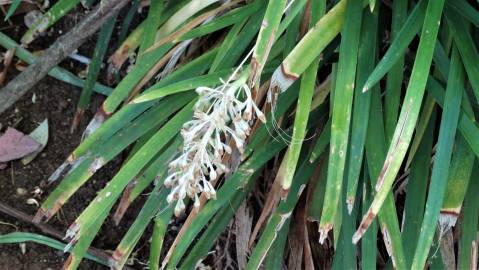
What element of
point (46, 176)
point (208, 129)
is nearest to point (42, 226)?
point (46, 176)

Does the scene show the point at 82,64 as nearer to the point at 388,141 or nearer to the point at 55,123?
the point at 55,123

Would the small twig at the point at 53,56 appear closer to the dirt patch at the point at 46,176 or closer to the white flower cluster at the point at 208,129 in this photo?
the dirt patch at the point at 46,176

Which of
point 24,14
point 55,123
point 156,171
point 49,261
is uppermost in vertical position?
point 24,14

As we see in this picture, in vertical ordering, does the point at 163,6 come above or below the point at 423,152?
above

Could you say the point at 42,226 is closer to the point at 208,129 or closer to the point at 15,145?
the point at 15,145

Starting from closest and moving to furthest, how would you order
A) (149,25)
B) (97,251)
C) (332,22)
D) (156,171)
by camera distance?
(332,22)
(156,171)
(149,25)
(97,251)

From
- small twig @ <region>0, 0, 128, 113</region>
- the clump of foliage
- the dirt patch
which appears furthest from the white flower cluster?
the dirt patch

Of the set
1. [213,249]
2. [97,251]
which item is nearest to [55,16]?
[97,251]
